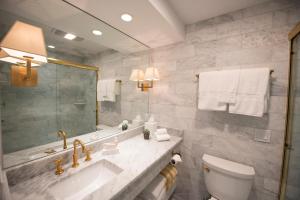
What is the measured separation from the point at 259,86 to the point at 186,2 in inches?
41.8

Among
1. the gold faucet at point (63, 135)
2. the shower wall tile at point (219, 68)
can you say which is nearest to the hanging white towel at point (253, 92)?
the shower wall tile at point (219, 68)

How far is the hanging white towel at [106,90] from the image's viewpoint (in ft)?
4.62

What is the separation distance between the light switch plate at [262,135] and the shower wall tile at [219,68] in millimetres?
11

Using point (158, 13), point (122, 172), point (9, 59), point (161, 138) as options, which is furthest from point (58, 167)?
point (158, 13)

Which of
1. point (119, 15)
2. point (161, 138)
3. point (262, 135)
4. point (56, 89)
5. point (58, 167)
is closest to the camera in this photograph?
point (58, 167)

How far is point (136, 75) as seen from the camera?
182 centimetres

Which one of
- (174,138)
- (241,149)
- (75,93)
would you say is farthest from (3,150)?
(241,149)

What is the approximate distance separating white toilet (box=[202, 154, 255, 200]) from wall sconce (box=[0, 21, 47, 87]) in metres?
1.74

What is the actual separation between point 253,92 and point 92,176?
1597 millimetres

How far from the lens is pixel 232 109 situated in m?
1.30

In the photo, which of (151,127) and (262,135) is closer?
(262,135)

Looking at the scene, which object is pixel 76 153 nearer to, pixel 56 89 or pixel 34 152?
pixel 34 152

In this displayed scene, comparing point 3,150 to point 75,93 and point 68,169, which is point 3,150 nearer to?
point 68,169

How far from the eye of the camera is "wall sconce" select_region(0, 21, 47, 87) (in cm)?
72
